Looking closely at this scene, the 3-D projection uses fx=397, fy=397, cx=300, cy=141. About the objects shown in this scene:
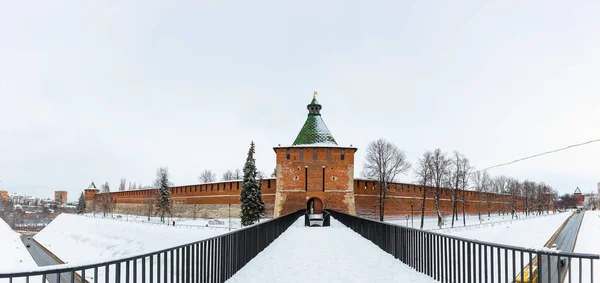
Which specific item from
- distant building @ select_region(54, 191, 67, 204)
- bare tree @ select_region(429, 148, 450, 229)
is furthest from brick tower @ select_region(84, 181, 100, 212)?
distant building @ select_region(54, 191, 67, 204)

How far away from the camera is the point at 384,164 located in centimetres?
3962

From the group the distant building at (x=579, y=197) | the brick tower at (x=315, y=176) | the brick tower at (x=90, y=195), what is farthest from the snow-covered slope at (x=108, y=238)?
the distant building at (x=579, y=197)

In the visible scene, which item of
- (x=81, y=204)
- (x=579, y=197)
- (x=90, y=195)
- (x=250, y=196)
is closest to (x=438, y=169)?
(x=250, y=196)

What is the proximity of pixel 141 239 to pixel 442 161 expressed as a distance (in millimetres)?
29978

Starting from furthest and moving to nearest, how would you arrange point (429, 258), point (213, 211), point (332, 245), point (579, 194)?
point (579, 194) < point (213, 211) < point (332, 245) < point (429, 258)

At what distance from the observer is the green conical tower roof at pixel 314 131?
1478 inches

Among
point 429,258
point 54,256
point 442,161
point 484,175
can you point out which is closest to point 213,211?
point 54,256

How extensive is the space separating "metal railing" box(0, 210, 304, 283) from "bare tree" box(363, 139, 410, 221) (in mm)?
32231

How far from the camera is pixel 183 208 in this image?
1890 inches

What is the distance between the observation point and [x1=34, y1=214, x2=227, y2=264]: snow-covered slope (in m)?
33.9

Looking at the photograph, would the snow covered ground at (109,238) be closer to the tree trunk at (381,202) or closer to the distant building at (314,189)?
the distant building at (314,189)

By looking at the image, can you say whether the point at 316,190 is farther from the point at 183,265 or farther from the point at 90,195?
the point at 90,195

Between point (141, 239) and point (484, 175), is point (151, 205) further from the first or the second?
point (484, 175)

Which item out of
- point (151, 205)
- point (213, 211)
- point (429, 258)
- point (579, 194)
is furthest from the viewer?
point (579, 194)
